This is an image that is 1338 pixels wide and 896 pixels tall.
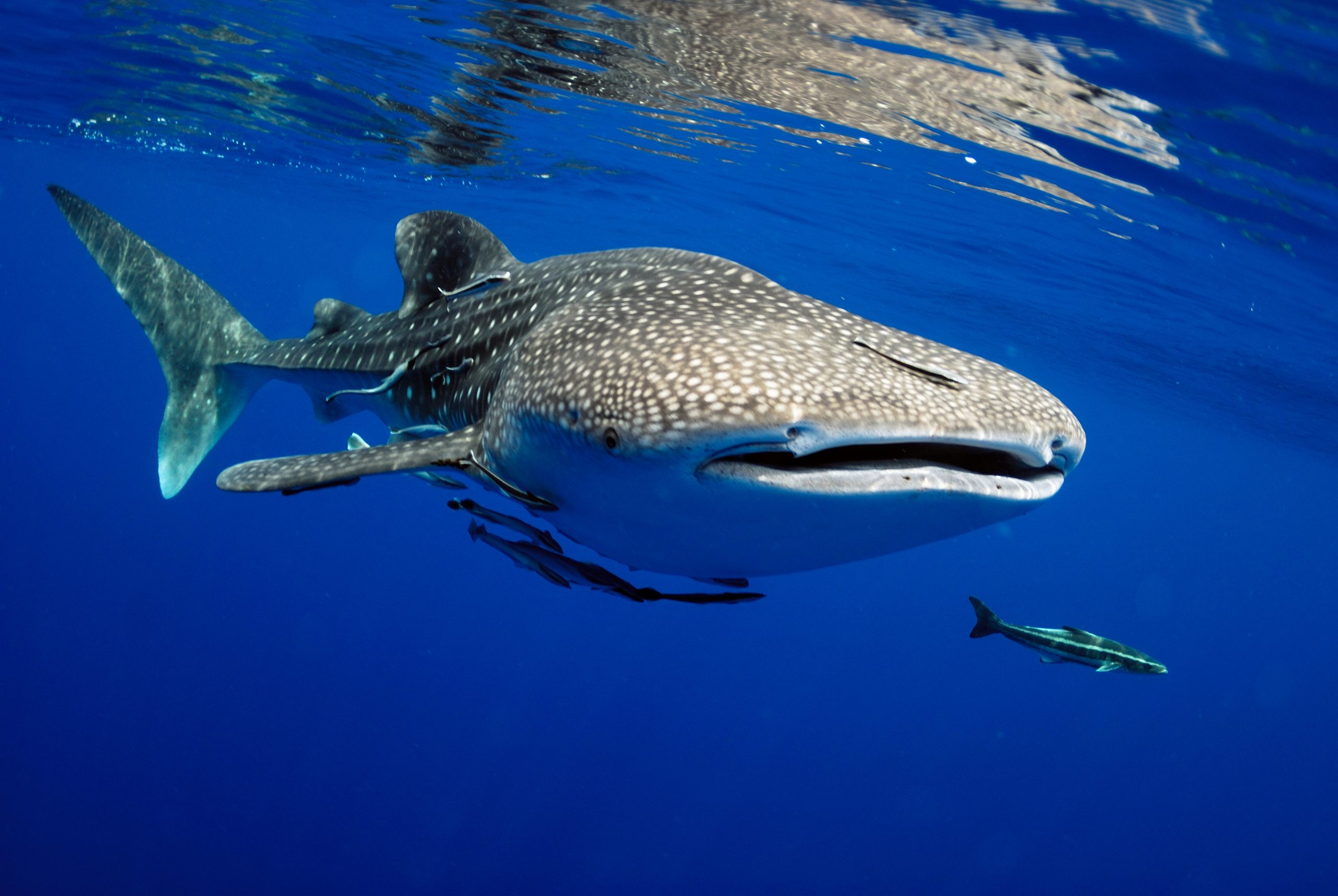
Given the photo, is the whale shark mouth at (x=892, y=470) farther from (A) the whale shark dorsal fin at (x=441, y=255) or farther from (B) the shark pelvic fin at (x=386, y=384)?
(A) the whale shark dorsal fin at (x=441, y=255)

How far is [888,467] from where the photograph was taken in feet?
7.50

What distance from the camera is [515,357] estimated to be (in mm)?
3500

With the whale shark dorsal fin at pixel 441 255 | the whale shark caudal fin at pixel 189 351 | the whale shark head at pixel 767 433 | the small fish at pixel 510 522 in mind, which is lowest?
the whale shark caudal fin at pixel 189 351

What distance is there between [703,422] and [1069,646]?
664cm

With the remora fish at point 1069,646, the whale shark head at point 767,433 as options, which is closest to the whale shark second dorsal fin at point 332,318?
the whale shark head at point 767,433

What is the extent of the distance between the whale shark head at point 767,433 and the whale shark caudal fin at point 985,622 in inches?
205

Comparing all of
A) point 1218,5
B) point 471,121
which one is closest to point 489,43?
point 471,121

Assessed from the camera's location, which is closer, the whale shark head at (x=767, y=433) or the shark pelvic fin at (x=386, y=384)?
the whale shark head at (x=767, y=433)

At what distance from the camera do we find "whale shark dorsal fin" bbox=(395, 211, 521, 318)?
16.9 feet

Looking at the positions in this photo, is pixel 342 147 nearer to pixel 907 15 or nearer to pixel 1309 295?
pixel 907 15

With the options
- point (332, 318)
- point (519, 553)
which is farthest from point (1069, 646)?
point (332, 318)

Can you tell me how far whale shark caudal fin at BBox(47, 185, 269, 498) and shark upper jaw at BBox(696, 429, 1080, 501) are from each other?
526 cm

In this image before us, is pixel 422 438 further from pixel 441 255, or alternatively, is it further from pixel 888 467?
pixel 888 467

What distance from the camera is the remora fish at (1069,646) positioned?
7352mm
